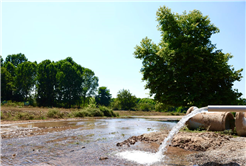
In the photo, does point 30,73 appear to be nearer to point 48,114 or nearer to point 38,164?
point 48,114

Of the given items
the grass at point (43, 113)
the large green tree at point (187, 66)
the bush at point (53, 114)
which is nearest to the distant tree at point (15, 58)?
the grass at point (43, 113)

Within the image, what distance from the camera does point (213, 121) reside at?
32.2ft

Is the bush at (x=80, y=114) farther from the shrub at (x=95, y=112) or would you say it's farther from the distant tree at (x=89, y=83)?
the distant tree at (x=89, y=83)

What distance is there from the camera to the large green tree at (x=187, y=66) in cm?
2056

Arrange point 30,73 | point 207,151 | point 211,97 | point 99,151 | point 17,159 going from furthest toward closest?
1. point 30,73
2. point 211,97
3. point 99,151
4. point 207,151
5. point 17,159

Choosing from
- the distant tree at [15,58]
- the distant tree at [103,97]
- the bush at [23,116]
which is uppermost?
the distant tree at [15,58]

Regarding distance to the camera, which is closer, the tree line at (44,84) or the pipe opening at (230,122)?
the pipe opening at (230,122)

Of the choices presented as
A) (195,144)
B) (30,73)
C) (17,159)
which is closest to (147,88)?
(195,144)

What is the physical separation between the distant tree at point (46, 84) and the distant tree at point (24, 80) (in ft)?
7.53

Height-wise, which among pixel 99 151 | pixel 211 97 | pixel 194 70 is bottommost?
pixel 99 151

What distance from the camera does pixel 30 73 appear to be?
201ft

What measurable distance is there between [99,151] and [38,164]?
2068 mm

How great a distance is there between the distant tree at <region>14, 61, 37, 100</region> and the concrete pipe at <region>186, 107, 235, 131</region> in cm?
6047

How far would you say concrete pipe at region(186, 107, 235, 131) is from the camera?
9.60 m
